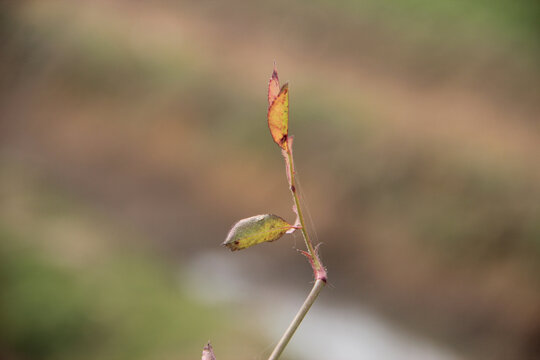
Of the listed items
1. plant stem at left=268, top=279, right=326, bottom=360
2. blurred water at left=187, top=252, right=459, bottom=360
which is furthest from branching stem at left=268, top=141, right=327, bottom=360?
blurred water at left=187, top=252, right=459, bottom=360

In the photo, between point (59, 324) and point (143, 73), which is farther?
point (143, 73)

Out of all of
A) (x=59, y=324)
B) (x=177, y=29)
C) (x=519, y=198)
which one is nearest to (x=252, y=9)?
(x=177, y=29)

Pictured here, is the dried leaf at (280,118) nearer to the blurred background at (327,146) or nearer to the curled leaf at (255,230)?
the curled leaf at (255,230)

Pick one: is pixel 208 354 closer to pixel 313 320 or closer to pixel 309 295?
pixel 309 295

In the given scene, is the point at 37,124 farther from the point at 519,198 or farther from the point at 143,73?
the point at 519,198

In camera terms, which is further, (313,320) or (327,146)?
(327,146)

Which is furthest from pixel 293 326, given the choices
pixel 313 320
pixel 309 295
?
pixel 313 320
